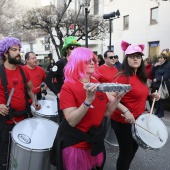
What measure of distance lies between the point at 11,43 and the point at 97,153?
1785 millimetres

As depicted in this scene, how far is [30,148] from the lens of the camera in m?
2.33

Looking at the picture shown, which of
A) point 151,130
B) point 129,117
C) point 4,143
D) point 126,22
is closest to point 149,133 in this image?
point 151,130

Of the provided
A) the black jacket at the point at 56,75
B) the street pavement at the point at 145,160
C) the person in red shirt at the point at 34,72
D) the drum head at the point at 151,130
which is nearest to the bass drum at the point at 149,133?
the drum head at the point at 151,130

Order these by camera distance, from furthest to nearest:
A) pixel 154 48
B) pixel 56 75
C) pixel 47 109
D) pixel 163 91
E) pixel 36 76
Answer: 1. pixel 154 48
2. pixel 163 91
3. pixel 36 76
4. pixel 47 109
5. pixel 56 75

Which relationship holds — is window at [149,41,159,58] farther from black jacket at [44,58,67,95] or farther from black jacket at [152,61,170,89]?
black jacket at [44,58,67,95]

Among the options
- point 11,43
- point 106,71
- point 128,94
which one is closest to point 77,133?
point 128,94

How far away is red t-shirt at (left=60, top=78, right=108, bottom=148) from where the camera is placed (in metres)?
1.86

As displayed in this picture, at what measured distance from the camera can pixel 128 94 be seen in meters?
2.67

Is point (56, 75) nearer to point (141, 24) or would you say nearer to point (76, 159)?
point (76, 159)

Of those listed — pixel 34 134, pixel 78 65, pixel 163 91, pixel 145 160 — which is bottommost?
pixel 145 160

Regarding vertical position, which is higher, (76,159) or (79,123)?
(79,123)

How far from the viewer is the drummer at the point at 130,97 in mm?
2684

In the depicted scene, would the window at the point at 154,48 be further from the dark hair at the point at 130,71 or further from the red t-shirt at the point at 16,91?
the red t-shirt at the point at 16,91

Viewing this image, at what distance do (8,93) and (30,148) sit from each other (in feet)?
2.55
